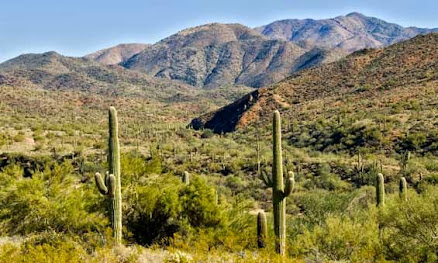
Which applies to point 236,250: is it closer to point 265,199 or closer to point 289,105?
point 265,199

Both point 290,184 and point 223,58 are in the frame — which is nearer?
point 290,184

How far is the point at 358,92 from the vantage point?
183 feet

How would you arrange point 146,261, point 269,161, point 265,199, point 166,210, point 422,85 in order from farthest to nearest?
point 422,85, point 269,161, point 265,199, point 166,210, point 146,261

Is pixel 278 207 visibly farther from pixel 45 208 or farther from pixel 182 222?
pixel 45 208

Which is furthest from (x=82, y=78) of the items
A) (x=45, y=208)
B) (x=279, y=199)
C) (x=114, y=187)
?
(x=279, y=199)

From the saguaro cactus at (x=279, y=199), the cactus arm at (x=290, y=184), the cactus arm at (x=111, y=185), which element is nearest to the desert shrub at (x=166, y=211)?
the cactus arm at (x=111, y=185)

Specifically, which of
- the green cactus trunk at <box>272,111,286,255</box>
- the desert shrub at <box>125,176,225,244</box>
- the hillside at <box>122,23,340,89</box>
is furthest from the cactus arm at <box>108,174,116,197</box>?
the hillside at <box>122,23,340,89</box>

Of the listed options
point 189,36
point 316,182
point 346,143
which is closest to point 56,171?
point 316,182

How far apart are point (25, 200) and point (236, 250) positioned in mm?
6750

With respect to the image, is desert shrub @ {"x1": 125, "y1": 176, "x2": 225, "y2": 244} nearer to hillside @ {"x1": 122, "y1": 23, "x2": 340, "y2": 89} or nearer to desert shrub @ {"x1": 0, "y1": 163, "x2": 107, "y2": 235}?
desert shrub @ {"x1": 0, "y1": 163, "x2": 107, "y2": 235}

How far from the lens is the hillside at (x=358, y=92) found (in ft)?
153

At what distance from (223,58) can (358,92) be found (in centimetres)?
11476

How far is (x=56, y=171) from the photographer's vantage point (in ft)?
53.1

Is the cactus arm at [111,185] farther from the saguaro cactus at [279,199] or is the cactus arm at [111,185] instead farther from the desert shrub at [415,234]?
the desert shrub at [415,234]
